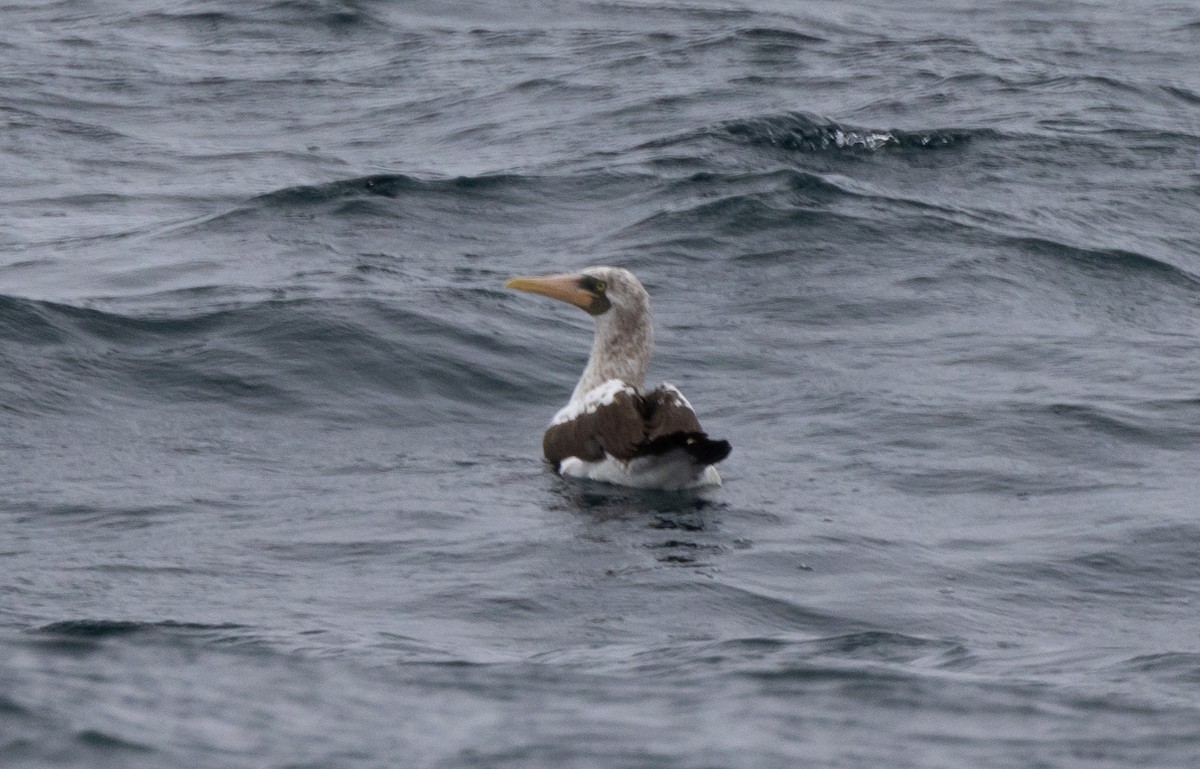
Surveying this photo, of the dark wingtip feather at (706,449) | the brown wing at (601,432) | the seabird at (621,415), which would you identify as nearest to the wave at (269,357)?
the seabird at (621,415)

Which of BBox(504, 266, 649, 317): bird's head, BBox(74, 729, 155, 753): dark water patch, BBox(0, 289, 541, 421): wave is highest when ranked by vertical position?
BBox(504, 266, 649, 317): bird's head

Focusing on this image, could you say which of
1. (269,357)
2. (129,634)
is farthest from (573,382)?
(129,634)

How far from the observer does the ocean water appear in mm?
7066

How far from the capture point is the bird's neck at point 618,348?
12.4 meters

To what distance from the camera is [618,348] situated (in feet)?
40.7

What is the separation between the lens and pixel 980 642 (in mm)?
8484

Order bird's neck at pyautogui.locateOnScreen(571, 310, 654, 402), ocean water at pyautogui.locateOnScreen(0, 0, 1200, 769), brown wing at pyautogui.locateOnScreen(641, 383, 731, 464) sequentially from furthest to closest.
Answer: bird's neck at pyautogui.locateOnScreen(571, 310, 654, 402)
brown wing at pyautogui.locateOnScreen(641, 383, 731, 464)
ocean water at pyautogui.locateOnScreen(0, 0, 1200, 769)

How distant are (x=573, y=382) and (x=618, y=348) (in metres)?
1.63

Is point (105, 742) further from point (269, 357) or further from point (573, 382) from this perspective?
point (573, 382)

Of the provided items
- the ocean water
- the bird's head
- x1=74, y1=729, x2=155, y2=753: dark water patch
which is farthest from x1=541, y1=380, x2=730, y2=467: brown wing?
x1=74, y1=729, x2=155, y2=753: dark water patch

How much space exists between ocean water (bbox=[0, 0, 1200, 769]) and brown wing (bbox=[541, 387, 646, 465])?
218 mm

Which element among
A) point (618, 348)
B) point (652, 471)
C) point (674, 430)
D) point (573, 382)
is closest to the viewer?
point (674, 430)

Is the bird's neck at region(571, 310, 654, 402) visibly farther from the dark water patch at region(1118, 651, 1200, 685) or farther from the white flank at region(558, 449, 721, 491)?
the dark water patch at region(1118, 651, 1200, 685)

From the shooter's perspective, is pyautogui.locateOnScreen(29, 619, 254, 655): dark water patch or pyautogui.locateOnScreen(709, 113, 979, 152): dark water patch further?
pyautogui.locateOnScreen(709, 113, 979, 152): dark water patch
